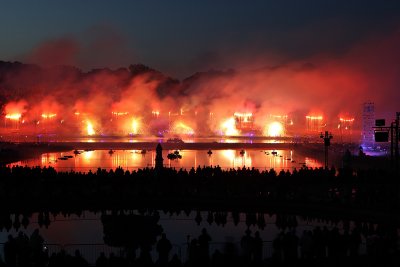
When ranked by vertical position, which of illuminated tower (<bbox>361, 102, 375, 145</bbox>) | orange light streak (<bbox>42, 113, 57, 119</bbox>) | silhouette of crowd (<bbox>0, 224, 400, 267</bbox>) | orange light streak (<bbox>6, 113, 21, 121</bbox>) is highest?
orange light streak (<bbox>42, 113, 57, 119</bbox>)

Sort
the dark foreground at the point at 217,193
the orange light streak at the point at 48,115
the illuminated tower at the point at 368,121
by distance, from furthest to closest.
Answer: the orange light streak at the point at 48,115 < the illuminated tower at the point at 368,121 < the dark foreground at the point at 217,193

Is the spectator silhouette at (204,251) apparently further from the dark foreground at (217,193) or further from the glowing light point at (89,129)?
the glowing light point at (89,129)

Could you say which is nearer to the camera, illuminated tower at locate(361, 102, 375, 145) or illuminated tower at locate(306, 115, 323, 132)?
illuminated tower at locate(361, 102, 375, 145)

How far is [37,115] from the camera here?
111 metres

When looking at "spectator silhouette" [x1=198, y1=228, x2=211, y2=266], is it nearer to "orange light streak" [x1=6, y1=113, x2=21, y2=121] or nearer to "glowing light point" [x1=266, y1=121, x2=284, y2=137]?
"glowing light point" [x1=266, y1=121, x2=284, y2=137]

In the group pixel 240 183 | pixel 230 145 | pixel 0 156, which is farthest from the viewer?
pixel 230 145

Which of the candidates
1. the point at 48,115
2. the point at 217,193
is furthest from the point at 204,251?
the point at 48,115

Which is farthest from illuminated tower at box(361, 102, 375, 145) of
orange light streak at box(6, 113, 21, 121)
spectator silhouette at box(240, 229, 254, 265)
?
orange light streak at box(6, 113, 21, 121)

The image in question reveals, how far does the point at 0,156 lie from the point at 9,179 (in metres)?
26.1

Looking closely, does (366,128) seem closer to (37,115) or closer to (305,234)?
(305,234)

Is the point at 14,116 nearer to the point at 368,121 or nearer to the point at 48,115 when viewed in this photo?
the point at 48,115

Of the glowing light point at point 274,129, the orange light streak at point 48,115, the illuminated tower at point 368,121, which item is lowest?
the illuminated tower at point 368,121

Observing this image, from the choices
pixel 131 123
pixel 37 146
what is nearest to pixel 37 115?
pixel 131 123

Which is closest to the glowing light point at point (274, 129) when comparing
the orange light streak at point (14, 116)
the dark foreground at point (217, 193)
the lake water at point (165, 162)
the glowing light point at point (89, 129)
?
the glowing light point at point (89, 129)
